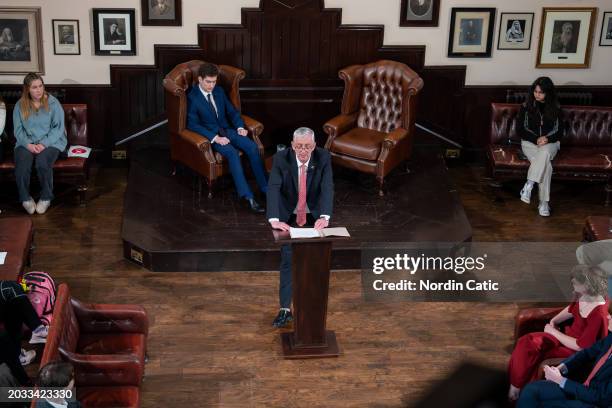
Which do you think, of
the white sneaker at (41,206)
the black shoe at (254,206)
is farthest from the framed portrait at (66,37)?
the black shoe at (254,206)

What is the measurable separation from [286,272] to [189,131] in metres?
2.50

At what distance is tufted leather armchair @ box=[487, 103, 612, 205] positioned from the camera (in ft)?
28.6

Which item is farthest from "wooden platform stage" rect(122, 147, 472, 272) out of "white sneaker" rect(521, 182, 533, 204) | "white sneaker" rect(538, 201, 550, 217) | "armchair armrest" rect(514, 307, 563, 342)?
"armchair armrest" rect(514, 307, 563, 342)

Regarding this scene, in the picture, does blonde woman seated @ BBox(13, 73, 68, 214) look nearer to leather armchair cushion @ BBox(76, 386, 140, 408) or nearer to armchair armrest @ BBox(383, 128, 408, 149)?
armchair armrest @ BBox(383, 128, 408, 149)

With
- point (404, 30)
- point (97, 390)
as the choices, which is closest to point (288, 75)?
point (404, 30)

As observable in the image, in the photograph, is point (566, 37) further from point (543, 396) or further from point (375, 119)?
point (543, 396)

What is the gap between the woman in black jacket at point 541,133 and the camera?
8.56m

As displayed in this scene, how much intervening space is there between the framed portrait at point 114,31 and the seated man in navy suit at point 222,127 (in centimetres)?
97

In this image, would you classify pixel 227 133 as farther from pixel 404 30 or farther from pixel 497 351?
pixel 497 351

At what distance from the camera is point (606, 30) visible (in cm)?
932

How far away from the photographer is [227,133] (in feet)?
27.8

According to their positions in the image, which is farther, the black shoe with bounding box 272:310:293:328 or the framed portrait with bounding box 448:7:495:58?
the framed portrait with bounding box 448:7:495:58

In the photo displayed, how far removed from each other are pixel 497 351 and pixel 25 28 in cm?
559

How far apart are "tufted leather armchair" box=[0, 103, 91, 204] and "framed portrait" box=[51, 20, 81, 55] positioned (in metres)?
0.55
